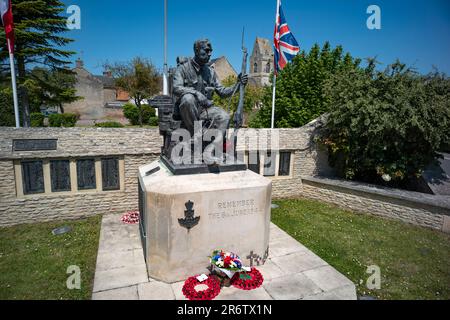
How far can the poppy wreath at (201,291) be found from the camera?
433 centimetres

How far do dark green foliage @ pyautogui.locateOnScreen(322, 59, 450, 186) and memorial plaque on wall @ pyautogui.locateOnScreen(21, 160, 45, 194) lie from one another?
9863 millimetres

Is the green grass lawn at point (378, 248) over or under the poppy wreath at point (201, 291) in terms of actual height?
under

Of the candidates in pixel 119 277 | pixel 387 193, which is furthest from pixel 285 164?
pixel 119 277

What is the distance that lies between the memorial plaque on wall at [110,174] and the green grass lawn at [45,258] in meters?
1.16

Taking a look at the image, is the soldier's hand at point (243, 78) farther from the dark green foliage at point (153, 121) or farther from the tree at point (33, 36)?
the dark green foliage at point (153, 121)

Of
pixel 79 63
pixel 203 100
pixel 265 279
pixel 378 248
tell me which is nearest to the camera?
pixel 265 279

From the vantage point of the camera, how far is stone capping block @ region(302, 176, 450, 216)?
25.6ft

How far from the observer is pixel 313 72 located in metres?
14.1

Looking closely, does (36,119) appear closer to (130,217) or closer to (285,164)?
(130,217)

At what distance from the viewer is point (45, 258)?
5.89 metres

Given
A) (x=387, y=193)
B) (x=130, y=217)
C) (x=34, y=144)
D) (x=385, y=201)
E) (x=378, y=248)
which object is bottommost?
(x=378, y=248)

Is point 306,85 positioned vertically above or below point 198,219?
above

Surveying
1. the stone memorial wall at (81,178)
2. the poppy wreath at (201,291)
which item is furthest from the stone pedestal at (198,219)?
the stone memorial wall at (81,178)

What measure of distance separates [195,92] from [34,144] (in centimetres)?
536
